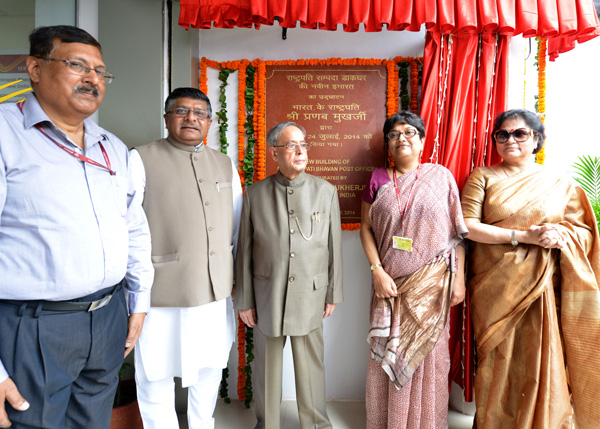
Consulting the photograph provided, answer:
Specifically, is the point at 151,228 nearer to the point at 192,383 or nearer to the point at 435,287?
the point at 192,383

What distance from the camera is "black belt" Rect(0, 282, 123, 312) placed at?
1271mm

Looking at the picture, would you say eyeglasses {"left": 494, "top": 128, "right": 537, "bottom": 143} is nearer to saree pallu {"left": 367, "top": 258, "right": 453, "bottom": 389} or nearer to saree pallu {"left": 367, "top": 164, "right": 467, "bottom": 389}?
saree pallu {"left": 367, "top": 164, "right": 467, "bottom": 389}

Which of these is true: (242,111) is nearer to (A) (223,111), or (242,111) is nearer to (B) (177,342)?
(A) (223,111)

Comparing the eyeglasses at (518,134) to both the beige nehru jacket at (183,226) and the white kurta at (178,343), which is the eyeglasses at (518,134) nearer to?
the beige nehru jacket at (183,226)

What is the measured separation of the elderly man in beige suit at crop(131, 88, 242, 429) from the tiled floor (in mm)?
498

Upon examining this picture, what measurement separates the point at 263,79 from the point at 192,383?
2.08 meters

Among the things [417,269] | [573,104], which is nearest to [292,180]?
[417,269]

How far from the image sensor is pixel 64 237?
132cm

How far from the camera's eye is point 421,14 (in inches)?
78.5

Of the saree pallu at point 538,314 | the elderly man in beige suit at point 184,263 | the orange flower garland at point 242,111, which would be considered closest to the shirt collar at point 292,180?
the elderly man in beige suit at point 184,263

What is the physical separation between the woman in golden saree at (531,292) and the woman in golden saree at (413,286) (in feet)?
0.64

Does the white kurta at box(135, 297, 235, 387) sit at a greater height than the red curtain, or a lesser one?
lesser

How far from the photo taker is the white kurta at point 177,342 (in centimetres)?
200

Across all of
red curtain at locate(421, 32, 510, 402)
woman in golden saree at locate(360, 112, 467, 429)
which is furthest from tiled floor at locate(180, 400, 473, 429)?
woman in golden saree at locate(360, 112, 467, 429)
